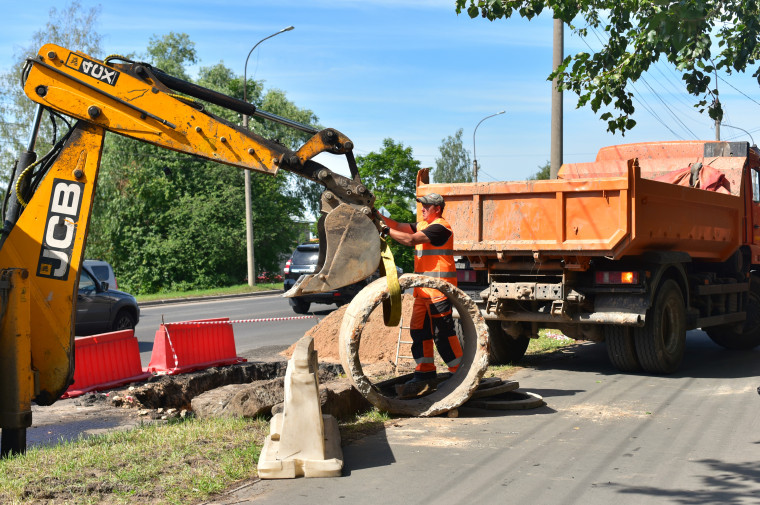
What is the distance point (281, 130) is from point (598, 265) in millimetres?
39557

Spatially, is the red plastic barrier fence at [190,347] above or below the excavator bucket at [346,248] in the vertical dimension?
below

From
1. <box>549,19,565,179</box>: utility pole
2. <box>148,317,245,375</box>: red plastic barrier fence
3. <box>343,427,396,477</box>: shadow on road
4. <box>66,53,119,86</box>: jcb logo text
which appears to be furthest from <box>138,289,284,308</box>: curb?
<box>343,427,396,477</box>: shadow on road

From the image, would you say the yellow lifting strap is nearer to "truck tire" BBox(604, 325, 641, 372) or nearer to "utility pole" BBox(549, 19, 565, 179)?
"truck tire" BBox(604, 325, 641, 372)

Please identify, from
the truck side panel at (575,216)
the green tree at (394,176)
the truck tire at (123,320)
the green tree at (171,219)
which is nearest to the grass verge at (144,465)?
the truck side panel at (575,216)

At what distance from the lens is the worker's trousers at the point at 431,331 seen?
8055 mm

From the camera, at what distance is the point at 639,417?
7.23 meters

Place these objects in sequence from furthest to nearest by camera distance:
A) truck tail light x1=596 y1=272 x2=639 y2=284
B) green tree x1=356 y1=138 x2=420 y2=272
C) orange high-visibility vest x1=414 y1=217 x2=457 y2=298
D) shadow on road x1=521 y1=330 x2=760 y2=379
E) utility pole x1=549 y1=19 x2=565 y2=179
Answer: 1. green tree x1=356 y1=138 x2=420 y2=272
2. utility pole x1=549 y1=19 x2=565 y2=179
3. shadow on road x1=521 y1=330 x2=760 y2=379
4. truck tail light x1=596 y1=272 x2=639 y2=284
5. orange high-visibility vest x1=414 y1=217 x2=457 y2=298

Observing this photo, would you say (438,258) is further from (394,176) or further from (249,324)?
(394,176)

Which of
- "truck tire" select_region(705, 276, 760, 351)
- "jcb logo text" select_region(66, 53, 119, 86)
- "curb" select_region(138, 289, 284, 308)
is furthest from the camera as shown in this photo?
"curb" select_region(138, 289, 284, 308)

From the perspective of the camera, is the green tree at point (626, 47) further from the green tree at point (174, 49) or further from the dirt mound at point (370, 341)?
the green tree at point (174, 49)

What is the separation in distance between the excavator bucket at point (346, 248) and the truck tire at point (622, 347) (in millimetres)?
3880

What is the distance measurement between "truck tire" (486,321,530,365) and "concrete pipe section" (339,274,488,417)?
2.25 meters

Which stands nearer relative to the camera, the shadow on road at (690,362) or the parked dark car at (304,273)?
the shadow on road at (690,362)

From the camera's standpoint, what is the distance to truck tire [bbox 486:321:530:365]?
33.4 feet
